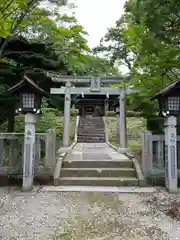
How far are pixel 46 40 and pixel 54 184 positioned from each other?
15.6 ft

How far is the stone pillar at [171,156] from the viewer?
4811 mm

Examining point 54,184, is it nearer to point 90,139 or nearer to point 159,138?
point 159,138

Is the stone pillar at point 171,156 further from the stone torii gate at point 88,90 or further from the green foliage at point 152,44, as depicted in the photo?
the stone torii gate at point 88,90

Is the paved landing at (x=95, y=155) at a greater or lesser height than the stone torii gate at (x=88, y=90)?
lesser

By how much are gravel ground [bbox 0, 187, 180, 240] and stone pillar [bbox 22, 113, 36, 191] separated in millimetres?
267

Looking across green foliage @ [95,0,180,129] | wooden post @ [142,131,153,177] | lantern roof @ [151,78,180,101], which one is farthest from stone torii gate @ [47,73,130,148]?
lantern roof @ [151,78,180,101]

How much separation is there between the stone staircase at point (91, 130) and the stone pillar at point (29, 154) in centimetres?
908

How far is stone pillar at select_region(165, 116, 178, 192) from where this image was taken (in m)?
4.81

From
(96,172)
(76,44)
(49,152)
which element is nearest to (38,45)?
(76,44)

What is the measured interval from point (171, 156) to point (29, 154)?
3.29 metres

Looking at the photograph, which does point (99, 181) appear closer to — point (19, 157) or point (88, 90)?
point (19, 157)

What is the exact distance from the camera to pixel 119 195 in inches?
182

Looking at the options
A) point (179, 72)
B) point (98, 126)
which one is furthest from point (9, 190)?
point (98, 126)

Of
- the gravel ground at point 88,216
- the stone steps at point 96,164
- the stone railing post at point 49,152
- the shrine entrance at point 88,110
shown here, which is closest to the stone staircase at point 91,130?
the shrine entrance at point 88,110
